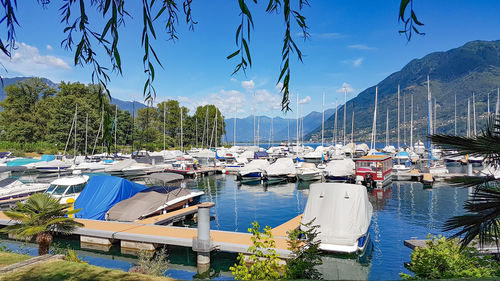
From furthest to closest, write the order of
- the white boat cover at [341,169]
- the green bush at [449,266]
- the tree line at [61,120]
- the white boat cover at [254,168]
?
the tree line at [61,120]
the white boat cover at [254,168]
the white boat cover at [341,169]
the green bush at [449,266]

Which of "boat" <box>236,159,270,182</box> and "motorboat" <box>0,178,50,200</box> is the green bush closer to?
"motorboat" <box>0,178,50,200</box>

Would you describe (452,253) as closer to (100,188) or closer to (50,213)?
(50,213)

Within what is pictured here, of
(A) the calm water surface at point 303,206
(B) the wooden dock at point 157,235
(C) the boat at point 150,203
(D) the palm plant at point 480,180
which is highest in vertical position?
(D) the palm plant at point 480,180

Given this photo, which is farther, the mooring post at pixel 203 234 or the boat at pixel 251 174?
the boat at pixel 251 174

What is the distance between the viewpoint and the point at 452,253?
7996 millimetres

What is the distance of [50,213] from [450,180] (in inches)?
502

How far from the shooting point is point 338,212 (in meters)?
13.8

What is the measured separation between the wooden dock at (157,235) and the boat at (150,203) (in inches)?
31.1

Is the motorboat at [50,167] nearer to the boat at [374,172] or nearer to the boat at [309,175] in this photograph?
the boat at [309,175]

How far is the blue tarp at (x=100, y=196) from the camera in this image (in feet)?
60.0

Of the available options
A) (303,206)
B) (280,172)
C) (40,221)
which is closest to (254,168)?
(280,172)

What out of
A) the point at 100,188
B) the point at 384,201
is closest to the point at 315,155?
the point at 384,201

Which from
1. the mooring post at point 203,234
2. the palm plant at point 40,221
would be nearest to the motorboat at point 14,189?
the palm plant at point 40,221

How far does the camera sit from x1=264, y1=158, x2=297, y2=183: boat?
40.8m
